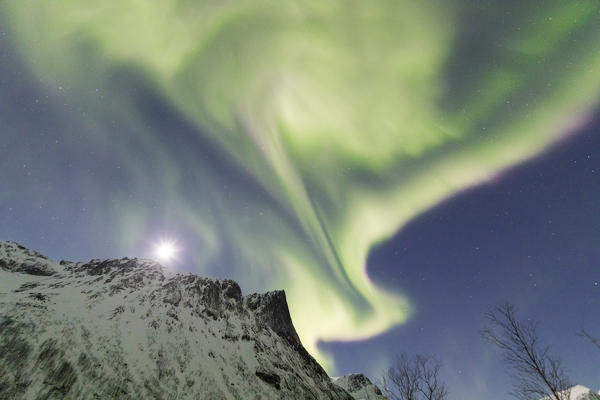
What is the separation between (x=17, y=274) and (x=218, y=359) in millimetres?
89131

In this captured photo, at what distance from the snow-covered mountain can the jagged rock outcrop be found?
9725 centimetres

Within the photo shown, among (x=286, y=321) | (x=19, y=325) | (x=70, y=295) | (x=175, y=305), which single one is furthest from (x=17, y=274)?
(x=286, y=321)

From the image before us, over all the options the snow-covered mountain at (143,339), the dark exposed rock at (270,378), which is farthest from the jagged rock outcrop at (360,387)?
the dark exposed rock at (270,378)

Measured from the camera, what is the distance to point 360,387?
170125mm

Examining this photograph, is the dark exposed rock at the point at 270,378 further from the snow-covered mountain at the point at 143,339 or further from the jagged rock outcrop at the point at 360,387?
the jagged rock outcrop at the point at 360,387

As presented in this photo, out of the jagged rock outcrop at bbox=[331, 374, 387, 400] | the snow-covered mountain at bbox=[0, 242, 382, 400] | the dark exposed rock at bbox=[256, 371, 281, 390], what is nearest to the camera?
the snow-covered mountain at bbox=[0, 242, 382, 400]

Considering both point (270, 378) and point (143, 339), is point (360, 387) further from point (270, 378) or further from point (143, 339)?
point (143, 339)

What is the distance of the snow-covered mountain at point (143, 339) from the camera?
37.0 m

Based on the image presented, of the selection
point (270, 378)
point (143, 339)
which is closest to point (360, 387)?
point (270, 378)

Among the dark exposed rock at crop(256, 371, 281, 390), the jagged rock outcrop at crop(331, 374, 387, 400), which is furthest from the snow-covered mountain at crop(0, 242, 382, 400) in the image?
A: the jagged rock outcrop at crop(331, 374, 387, 400)

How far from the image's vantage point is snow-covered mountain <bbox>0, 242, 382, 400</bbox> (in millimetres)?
36969

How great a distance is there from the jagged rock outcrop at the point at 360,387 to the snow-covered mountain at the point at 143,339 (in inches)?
3829

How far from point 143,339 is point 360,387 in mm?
166865

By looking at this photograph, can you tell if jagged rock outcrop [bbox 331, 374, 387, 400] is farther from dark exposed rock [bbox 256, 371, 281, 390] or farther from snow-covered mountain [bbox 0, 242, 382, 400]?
dark exposed rock [bbox 256, 371, 281, 390]
